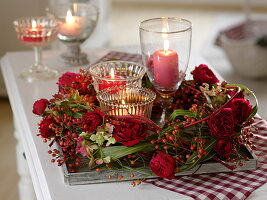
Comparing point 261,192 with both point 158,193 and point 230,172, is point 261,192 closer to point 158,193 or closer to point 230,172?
point 230,172

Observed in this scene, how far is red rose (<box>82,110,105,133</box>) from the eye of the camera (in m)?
1.04

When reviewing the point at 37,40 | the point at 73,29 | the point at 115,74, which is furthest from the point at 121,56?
the point at 115,74

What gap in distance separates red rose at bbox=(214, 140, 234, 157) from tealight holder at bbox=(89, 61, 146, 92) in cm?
27

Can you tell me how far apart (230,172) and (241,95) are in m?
0.18

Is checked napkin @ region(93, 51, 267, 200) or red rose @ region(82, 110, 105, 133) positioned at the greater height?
red rose @ region(82, 110, 105, 133)

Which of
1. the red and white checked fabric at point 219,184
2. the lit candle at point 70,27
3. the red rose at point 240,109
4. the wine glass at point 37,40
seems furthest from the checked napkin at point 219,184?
the lit candle at point 70,27

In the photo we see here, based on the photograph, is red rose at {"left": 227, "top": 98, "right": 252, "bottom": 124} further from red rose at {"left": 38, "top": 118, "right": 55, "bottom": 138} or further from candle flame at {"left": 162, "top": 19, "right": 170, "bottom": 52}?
red rose at {"left": 38, "top": 118, "right": 55, "bottom": 138}

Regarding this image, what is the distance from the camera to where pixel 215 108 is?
112 centimetres

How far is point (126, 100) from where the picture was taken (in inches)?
46.3

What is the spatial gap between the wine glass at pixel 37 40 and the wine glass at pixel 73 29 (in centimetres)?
6

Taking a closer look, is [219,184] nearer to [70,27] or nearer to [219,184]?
[219,184]

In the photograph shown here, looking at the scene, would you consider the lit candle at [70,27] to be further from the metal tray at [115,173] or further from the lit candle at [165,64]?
the metal tray at [115,173]

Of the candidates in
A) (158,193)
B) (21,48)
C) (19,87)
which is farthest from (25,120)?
(21,48)

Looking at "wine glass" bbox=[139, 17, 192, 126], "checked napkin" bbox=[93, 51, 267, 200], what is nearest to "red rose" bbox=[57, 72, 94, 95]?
"wine glass" bbox=[139, 17, 192, 126]
